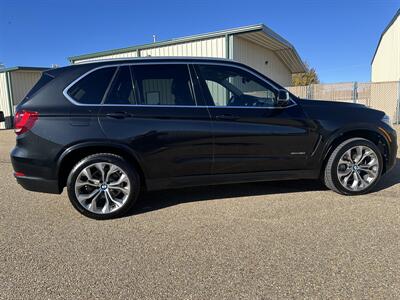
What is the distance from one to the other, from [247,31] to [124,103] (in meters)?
8.04

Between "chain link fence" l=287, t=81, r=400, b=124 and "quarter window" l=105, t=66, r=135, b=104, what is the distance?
578 inches

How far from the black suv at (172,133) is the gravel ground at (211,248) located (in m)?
0.39

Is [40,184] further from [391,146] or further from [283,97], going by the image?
[391,146]

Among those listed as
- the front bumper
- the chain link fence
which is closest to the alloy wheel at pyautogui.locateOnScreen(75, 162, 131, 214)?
the front bumper

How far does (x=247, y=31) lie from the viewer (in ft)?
34.2

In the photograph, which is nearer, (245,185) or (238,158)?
(238,158)

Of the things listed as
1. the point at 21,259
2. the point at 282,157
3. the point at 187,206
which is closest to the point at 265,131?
the point at 282,157

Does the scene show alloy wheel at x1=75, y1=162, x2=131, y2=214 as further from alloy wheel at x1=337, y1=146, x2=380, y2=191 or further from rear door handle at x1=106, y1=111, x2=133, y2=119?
alloy wheel at x1=337, y1=146, x2=380, y2=191

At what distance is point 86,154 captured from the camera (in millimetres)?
3652

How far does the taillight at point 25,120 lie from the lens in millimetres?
3475

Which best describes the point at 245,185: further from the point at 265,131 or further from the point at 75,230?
the point at 75,230

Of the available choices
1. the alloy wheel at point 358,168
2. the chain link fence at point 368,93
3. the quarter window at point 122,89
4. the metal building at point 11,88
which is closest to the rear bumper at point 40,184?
the quarter window at point 122,89

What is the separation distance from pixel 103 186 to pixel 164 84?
146 cm

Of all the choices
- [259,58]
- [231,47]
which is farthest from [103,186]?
[259,58]
